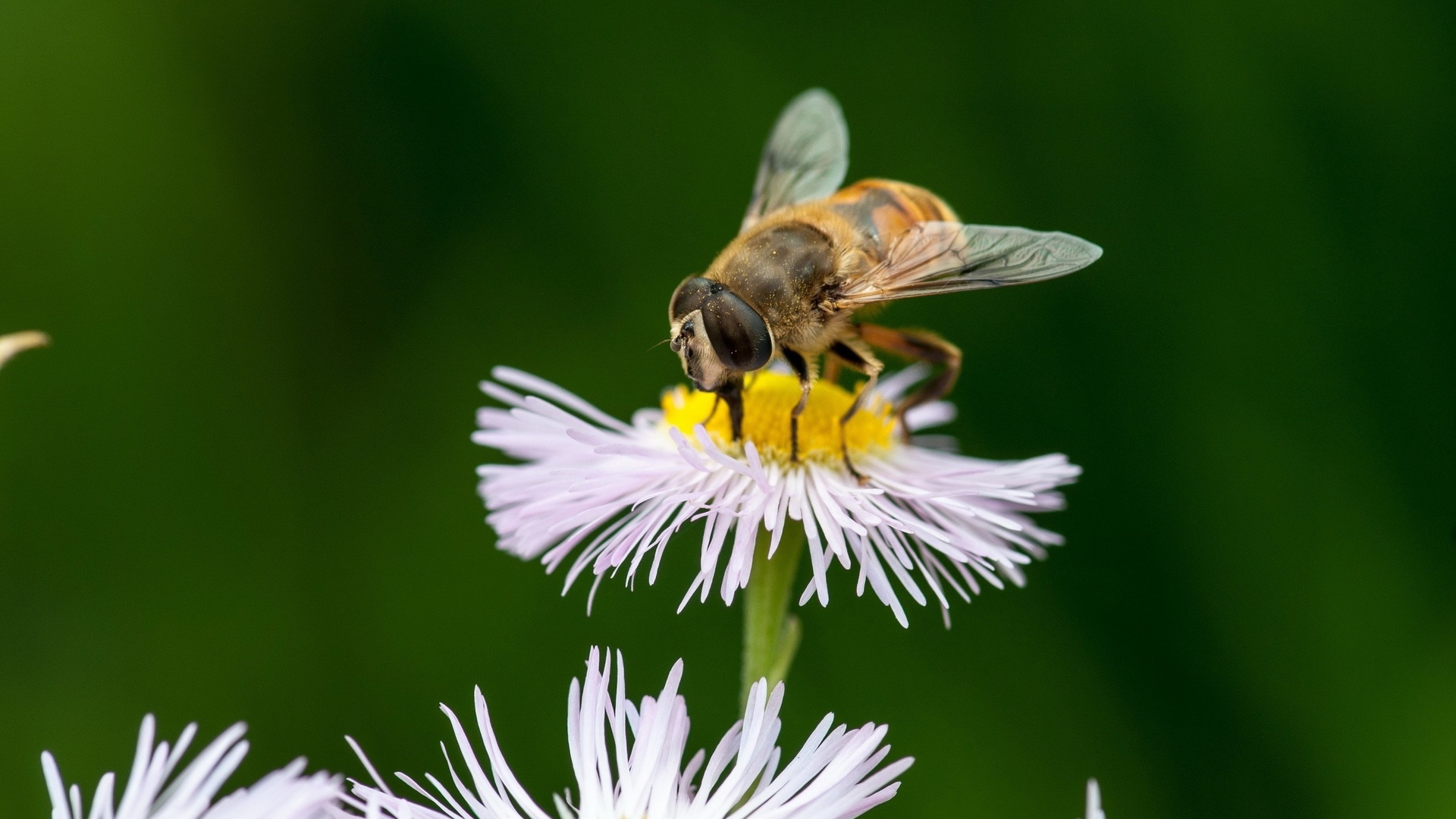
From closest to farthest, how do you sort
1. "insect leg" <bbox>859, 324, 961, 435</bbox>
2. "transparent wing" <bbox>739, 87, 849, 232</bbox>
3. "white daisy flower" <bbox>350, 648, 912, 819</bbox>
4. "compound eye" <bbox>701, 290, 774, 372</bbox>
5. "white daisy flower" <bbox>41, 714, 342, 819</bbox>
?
"white daisy flower" <bbox>41, 714, 342, 819</bbox>, "white daisy flower" <bbox>350, 648, 912, 819</bbox>, "compound eye" <bbox>701, 290, 774, 372</bbox>, "insect leg" <bbox>859, 324, 961, 435</bbox>, "transparent wing" <bbox>739, 87, 849, 232</bbox>

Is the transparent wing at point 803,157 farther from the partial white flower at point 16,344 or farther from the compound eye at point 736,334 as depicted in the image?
the partial white flower at point 16,344

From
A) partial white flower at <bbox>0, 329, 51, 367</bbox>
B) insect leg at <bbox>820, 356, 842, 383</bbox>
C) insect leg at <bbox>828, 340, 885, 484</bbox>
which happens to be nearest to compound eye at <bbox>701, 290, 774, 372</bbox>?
insect leg at <bbox>828, 340, 885, 484</bbox>

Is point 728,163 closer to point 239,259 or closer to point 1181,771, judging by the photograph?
point 239,259

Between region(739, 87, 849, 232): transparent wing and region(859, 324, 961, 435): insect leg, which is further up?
region(739, 87, 849, 232): transparent wing

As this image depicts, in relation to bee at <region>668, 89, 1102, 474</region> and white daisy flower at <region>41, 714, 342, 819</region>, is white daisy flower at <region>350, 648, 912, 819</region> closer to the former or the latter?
white daisy flower at <region>41, 714, 342, 819</region>

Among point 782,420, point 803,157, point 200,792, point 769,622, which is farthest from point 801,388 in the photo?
point 200,792

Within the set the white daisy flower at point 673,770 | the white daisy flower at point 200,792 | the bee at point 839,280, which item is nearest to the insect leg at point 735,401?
the bee at point 839,280

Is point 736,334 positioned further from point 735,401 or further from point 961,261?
point 961,261
